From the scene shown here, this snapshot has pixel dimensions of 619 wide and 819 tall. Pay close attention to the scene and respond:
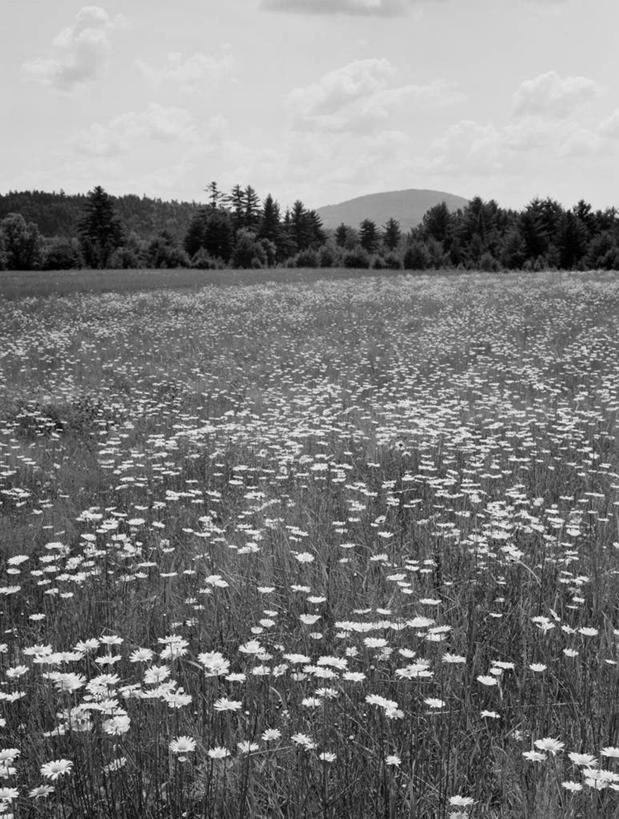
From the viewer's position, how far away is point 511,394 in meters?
11.6

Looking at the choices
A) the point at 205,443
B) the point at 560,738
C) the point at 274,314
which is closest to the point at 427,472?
the point at 205,443

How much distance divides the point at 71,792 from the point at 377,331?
1950cm

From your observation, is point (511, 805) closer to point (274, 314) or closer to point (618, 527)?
point (618, 527)

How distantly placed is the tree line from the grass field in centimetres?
5661

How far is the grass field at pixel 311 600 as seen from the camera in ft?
7.95

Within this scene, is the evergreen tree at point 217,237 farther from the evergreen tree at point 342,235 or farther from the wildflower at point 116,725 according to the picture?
the wildflower at point 116,725

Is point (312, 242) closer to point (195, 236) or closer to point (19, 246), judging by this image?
point (195, 236)

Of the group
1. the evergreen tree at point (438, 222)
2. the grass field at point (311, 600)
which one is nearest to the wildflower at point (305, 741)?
the grass field at point (311, 600)

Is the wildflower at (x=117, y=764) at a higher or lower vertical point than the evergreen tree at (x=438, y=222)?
lower

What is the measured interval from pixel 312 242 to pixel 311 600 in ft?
454

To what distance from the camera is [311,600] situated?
3557 mm

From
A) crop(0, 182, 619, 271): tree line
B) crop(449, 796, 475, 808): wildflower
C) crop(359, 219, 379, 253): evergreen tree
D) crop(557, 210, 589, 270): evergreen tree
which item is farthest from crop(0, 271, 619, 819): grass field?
crop(359, 219, 379, 253): evergreen tree

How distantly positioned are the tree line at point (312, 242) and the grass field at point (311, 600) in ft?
186


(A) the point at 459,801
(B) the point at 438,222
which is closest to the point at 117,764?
(A) the point at 459,801
